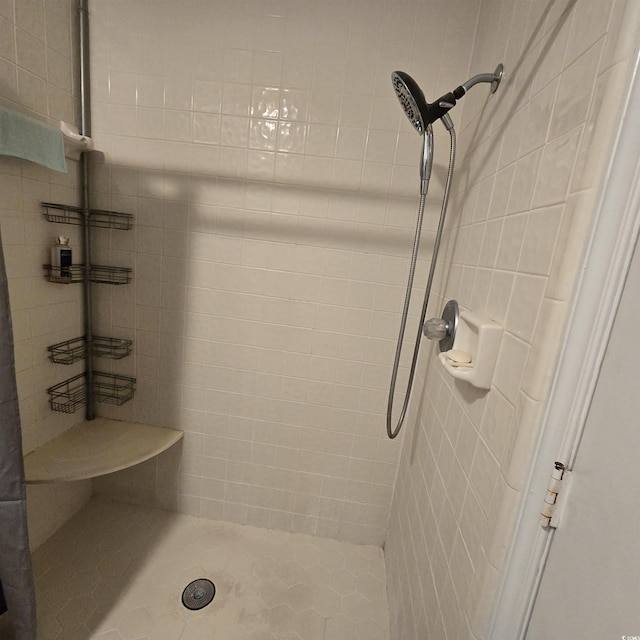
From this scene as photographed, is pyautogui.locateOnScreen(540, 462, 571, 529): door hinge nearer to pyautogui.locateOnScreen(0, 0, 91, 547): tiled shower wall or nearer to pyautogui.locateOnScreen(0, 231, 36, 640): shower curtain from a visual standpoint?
pyautogui.locateOnScreen(0, 231, 36, 640): shower curtain

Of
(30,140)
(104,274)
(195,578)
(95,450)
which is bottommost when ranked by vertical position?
(195,578)

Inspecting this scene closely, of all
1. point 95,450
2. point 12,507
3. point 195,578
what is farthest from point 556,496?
point 95,450

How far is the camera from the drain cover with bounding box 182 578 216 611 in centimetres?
123

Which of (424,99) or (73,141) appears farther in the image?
(73,141)

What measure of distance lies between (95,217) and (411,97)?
4.22 feet

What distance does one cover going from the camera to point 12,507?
0.91 meters

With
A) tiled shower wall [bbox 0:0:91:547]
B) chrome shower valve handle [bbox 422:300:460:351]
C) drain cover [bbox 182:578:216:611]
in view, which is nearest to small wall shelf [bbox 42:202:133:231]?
tiled shower wall [bbox 0:0:91:547]

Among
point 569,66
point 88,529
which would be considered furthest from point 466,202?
point 88,529

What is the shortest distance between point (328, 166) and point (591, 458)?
3.86 feet

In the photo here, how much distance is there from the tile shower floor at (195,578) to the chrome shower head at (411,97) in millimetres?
1677

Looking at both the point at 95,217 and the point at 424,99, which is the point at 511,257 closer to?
the point at 424,99

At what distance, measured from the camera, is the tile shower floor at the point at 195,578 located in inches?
45.7

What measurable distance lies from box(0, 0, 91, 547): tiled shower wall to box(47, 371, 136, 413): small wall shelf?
6cm

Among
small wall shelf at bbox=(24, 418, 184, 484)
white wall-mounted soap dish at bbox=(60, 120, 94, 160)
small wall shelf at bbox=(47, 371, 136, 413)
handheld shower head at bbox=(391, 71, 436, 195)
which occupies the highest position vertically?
handheld shower head at bbox=(391, 71, 436, 195)
